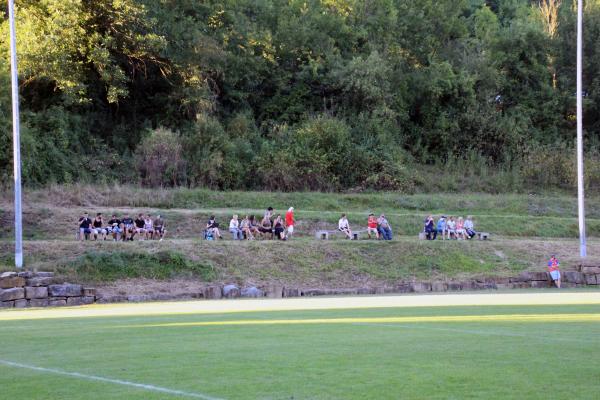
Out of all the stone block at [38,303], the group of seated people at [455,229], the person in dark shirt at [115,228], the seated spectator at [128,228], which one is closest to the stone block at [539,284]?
the group of seated people at [455,229]

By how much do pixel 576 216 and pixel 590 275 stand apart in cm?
1626

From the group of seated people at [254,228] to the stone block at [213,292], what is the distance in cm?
645

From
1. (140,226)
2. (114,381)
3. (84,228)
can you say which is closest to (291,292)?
(140,226)

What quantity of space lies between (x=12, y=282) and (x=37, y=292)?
0.86 m

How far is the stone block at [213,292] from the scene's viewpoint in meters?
28.5

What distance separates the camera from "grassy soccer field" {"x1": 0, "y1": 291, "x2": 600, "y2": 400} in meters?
8.72

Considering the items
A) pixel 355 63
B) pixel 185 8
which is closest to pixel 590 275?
pixel 355 63

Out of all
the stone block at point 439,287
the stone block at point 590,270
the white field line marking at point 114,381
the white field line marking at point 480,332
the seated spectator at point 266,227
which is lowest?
the stone block at point 439,287

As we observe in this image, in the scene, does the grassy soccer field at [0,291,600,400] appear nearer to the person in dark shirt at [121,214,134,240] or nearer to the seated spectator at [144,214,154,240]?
the person in dark shirt at [121,214,134,240]

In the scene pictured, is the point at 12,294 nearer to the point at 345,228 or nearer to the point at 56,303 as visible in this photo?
the point at 56,303

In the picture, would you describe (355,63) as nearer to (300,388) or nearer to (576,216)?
(576,216)

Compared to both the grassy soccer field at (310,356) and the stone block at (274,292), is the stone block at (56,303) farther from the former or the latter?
the grassy soccer field at (310,356)

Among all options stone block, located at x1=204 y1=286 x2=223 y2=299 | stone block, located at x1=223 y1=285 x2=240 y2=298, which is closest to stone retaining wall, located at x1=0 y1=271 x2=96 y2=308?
stone block, located at x1=204 y1=286 x2=223 y2=299

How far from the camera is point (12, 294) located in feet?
86.9
